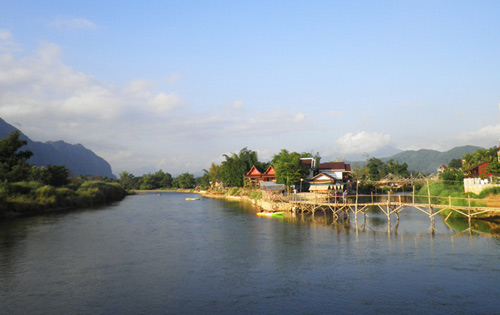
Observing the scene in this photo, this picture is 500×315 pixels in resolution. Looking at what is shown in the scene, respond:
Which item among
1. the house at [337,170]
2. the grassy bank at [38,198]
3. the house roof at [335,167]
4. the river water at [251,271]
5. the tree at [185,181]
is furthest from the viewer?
the tree at [185,181]

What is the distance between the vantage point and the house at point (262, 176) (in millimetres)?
79600

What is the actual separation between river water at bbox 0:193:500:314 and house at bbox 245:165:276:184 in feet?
146

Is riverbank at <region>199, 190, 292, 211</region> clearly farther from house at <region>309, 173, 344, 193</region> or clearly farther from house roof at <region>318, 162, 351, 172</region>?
house roof at <region>318, 162, 351, 172</region>

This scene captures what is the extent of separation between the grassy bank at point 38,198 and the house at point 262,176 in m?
34.7

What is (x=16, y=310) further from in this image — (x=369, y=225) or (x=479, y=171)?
(x=479, y=171)

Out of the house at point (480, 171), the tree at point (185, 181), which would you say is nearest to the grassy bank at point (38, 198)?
the house at point (480, 171)

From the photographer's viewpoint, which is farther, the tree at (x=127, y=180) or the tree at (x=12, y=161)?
the tree at (x=127, y=180)

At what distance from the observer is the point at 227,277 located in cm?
1997

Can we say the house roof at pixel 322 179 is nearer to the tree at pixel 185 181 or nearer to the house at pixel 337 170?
the house at pixel 337 170

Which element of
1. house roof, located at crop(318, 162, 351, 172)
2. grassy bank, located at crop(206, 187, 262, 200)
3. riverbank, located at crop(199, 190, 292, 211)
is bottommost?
riverbank, located at crop(199, 190, 292, 211)

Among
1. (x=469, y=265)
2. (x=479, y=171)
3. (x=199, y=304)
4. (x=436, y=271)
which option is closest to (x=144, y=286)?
(x=199, y=304)

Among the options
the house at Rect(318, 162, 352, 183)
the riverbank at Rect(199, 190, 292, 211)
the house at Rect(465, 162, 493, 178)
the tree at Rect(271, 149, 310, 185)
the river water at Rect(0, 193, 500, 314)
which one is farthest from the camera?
the house at Rect(318, 162, 352, 183)

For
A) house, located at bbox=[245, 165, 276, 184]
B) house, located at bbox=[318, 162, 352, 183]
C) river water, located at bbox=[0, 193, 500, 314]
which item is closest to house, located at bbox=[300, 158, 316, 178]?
house, located at bbox=[318, 162, 352, 183]

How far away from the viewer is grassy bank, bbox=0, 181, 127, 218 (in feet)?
152
